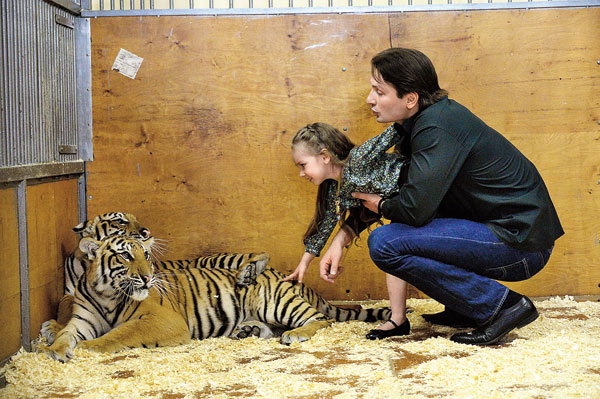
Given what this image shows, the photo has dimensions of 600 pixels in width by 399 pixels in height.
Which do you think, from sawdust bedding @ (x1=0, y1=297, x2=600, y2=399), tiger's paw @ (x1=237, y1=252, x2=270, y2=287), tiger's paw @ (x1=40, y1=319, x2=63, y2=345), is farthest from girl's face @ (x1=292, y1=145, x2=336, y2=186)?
tiger's paw @ (x1=40, y1=319, x2=63, y2=345)

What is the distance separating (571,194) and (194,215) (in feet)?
7.67

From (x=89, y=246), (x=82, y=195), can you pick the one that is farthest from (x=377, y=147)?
(x=82, y=195)

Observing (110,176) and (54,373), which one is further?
(110,176)

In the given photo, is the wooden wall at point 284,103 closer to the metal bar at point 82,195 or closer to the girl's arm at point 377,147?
the metal bar at point 82,195

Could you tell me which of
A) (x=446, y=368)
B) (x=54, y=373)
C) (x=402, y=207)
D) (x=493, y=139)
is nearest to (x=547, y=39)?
(x=493, y=139)

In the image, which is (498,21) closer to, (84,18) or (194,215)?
(194,215)

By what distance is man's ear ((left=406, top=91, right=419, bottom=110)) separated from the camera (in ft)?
9.28

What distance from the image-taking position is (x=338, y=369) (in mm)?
2566

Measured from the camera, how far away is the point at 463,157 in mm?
2697

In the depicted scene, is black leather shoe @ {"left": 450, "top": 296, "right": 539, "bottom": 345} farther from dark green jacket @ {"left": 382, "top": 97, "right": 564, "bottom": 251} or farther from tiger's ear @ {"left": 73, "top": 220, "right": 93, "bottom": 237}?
tiger's ear @ {"left": 73, "top": 220, "right": 93, "bottom": 237}

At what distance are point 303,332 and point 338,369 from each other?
1.92 feet

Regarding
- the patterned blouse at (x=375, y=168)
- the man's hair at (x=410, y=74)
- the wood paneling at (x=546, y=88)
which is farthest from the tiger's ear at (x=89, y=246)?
the wood paneling at (x=546, y=88)

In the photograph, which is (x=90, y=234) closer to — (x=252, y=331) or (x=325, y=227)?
(x=252, y=331)

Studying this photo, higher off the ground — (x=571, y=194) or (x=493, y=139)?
(x=493, y=139)
